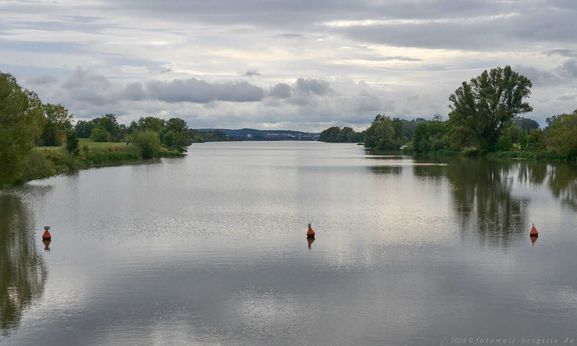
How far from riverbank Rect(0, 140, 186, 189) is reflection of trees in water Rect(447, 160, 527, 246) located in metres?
43.3

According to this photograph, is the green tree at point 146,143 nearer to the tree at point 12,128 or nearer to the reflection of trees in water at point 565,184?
the reflection of trees in water at point 565,184

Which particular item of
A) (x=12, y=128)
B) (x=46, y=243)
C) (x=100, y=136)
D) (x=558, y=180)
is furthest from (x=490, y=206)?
(x=100, y=136)

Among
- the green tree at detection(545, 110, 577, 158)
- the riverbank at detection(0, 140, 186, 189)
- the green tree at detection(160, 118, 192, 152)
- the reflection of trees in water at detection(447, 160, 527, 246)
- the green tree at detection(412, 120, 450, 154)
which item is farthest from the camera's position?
the green tree at detection(160, 118, 192, 152)

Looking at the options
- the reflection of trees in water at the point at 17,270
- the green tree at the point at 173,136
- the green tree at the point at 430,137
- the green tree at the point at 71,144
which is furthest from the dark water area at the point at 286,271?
the green tree at the point at 173,136

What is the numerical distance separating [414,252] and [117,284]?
46.2 feet

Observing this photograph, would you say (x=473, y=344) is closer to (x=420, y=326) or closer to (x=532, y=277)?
(x=420, y=326)

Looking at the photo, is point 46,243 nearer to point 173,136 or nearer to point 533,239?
point 533,239

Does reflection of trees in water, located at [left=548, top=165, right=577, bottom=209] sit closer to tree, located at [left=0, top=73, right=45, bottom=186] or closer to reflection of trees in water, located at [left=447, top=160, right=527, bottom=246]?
reflection of trees in water, located at [left=447, top=160, right=527, bottom=246]

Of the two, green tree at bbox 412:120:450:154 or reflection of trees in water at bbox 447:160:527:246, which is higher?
green tree at bbox 412:120:450:154

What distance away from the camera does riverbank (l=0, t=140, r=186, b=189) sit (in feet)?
237

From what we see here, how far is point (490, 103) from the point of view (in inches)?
5251

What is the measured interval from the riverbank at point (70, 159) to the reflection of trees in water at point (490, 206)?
142ft

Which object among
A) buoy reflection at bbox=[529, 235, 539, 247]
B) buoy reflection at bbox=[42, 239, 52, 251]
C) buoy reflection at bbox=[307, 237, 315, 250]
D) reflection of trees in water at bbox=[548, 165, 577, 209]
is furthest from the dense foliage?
reflection of trees in water at bbox=[548, 165, 577, 209]

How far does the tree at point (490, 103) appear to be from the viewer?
131 m
